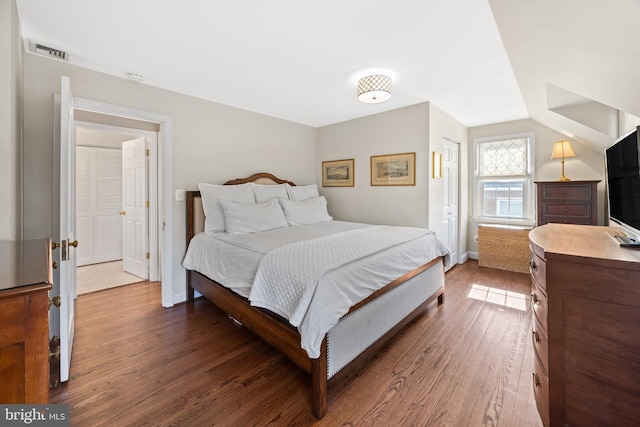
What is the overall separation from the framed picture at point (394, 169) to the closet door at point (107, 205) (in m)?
4.57

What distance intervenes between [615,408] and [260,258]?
1.98 meters

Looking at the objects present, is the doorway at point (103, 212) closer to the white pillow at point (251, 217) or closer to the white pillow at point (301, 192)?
the white pillow at point (251, 217)

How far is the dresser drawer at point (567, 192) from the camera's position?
130 inches

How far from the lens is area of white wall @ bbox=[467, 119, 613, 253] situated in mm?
3645

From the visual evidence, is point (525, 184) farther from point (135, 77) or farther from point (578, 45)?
point (135, 77)

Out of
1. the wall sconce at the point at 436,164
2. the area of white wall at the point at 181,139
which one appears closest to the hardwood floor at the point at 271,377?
the area of white wall at the point at 181,139

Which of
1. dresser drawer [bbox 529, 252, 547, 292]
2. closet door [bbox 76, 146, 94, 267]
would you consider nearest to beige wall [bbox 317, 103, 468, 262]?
dresser drawer [bbox 529, 252, 547, 292]

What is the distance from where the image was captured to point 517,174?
4.32m

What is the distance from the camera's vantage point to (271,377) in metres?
1.82

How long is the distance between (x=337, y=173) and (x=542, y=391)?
359 centimetres

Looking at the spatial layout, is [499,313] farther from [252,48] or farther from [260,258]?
[252,48]

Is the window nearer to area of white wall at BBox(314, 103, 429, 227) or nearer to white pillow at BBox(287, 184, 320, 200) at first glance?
area of white wall at BBox(314, 103, 429, 227)

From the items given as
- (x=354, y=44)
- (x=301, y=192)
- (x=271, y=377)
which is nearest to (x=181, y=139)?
(x=301, y=192)

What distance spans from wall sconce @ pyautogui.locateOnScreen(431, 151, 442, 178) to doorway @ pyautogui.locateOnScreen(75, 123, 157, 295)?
13.1 feet
